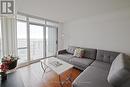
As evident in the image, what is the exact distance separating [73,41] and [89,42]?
0.95 m

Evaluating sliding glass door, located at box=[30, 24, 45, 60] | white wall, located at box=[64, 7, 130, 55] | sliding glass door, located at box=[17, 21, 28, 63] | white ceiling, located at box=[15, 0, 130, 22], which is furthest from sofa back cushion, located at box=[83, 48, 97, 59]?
sliding glass door, located at box=[17, 21, 28, 63]

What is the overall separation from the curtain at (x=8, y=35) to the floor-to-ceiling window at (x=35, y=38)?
0.43 m

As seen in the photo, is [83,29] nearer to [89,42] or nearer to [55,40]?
[89,42]

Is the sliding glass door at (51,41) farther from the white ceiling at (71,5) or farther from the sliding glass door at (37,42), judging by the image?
the white ceiling at (71,5)

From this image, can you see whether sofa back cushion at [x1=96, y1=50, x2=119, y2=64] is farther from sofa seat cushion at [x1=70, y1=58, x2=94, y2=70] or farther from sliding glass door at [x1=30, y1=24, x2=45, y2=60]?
sliding glass door at [x1=30, y1=24, x2=45, y2=60]

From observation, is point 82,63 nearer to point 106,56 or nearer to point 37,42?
point 106,56

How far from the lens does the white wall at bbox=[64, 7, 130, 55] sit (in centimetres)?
285

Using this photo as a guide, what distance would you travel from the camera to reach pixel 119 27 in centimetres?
295

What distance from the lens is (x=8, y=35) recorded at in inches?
113

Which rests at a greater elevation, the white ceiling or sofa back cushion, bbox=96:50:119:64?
the white ceiling

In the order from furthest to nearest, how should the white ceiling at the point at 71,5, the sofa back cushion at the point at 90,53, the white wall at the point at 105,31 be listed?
the sofa back cushion at the point at 90,53 → the white wall at the point at 105,31 → the white ceiling at the point at 71,5

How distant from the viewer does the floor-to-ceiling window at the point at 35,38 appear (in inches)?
140

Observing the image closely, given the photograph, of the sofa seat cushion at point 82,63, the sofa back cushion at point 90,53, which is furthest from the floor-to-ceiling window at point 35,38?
the sofa back cushion at point 90,53

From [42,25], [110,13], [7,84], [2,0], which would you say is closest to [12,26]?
[2,0]
